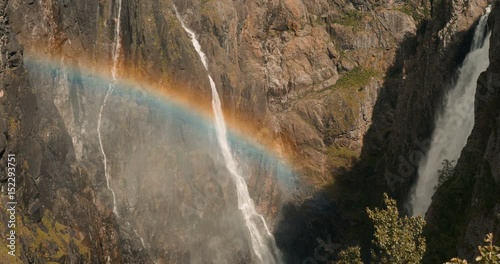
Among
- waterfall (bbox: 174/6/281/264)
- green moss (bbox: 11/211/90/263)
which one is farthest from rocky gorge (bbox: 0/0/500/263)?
waterfall (bbox: 174/6/281/264)

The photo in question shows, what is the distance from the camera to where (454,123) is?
176 ft

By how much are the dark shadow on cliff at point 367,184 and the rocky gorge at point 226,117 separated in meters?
0.15

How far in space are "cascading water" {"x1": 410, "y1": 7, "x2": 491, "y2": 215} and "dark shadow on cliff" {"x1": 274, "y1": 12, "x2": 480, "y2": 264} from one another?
50.8 inches

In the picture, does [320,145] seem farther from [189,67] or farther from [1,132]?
[1,132]

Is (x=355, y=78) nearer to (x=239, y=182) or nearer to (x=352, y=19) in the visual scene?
(x=352, y=19)

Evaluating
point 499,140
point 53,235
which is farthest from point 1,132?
point 499,140

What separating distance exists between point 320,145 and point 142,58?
2042 centimetres

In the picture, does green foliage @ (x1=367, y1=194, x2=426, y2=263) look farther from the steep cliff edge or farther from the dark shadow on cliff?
the dark shadow on cliff

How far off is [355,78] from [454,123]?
20.2 metres

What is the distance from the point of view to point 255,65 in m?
70.6

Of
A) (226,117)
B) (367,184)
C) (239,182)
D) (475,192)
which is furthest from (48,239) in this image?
(367,184)

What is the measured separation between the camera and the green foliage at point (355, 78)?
72.3 metres

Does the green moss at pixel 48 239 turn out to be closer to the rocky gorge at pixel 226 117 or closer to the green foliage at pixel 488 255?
the rocky gorge at pixel 226 117

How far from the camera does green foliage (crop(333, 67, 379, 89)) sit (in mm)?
72312
